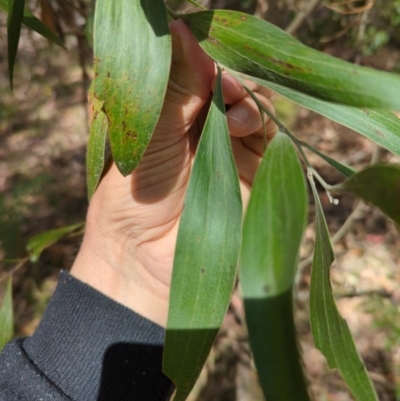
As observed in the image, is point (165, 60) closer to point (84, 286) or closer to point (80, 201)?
point (84, 286)

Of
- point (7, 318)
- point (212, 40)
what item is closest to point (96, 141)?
point (212, 40)

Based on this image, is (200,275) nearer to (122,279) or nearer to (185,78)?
(185,78)

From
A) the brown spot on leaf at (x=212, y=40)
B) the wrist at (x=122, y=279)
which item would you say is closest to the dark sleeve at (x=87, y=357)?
the wrist at (x=122, y=279)

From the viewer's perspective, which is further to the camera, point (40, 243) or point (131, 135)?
point (40, 243)

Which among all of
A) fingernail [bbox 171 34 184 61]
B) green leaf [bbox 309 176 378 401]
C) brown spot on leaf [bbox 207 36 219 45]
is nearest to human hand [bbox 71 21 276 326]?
fingernail [bbox 171 34 184 61]

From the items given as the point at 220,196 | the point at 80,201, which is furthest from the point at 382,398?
the point at 80,201

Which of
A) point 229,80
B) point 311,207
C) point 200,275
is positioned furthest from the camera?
point 311,207

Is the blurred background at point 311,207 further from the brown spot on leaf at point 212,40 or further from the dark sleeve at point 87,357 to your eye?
the brown spot on leaf at point 212,40
